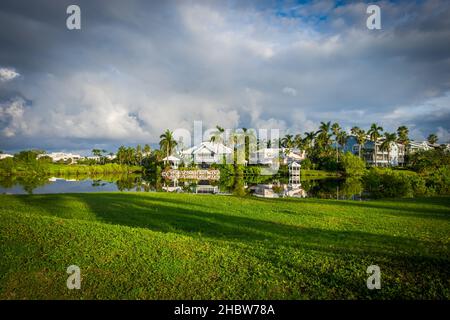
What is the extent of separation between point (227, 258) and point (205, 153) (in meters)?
82.8

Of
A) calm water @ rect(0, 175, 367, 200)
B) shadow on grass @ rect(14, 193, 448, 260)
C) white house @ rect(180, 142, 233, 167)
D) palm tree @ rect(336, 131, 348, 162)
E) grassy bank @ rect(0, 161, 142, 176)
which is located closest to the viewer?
shadow on grass @ rect(14, 193, 448, 260)

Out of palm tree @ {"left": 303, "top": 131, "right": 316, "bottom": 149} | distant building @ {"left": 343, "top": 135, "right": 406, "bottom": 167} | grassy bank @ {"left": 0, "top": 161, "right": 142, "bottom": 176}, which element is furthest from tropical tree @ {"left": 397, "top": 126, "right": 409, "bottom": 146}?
grassy bank @ {"left": 0, "top": 161, "right": 142, "bottom": 176}

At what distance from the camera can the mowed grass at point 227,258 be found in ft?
20.8

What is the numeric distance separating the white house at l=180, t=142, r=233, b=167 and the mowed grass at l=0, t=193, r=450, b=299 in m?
67.6

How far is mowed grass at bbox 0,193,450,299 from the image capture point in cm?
633

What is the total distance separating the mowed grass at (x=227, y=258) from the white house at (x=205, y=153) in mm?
67602

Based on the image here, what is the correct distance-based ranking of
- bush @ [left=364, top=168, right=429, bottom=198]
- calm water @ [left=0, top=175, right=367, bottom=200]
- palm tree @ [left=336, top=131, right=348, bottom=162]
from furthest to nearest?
1. palm tree @ [left=336, top=131, right=348, bottom=162]
2. calm water @ [left=0, top=175, right=367, bottom=200]
3. bush @ [left=364, top=168, right=429, bottom=198]

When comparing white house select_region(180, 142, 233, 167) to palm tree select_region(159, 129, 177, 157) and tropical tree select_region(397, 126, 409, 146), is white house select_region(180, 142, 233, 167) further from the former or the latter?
tropical tree select_region(397, 126, 409, 146)

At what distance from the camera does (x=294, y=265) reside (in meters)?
7.68

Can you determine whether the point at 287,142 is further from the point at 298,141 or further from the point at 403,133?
the point at 403,133

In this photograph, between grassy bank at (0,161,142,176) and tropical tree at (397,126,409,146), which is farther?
tropical tree at (397,126,409,146)
